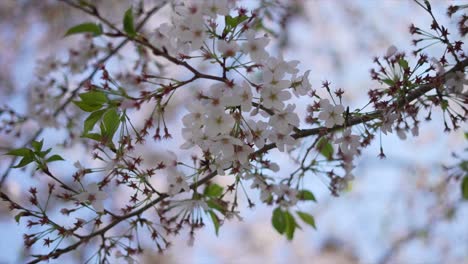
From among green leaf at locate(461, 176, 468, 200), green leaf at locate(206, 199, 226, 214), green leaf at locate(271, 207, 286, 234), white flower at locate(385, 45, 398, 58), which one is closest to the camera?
white flower at locate(385, 45, 398, 58)

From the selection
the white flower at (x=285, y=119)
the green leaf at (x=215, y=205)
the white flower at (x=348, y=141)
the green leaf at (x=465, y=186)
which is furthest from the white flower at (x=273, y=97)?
the green leaf at (x=465, y=186)

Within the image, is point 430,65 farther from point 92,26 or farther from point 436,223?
point 436,223

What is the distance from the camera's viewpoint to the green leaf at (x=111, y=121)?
4.61ft

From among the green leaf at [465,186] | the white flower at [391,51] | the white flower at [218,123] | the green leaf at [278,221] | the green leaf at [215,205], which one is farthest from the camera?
the green leaf at [465,186]

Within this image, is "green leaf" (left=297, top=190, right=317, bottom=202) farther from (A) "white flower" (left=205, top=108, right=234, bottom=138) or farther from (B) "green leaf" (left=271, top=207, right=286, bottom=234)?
(A) "white flower" (left=205, top=108, right=234, bottom=138)

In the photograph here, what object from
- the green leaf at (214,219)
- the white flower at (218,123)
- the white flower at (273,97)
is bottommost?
the white flower at (218,123)

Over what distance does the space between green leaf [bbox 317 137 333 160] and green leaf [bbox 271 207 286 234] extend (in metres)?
0.29

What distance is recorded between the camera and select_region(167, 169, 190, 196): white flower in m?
1.54

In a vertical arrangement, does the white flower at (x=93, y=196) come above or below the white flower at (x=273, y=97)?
below

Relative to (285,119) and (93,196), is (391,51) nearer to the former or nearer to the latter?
(285,119)

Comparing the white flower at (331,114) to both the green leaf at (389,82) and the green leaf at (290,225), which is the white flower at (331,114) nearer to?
the green leaf at (389,82)

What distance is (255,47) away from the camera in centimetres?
135

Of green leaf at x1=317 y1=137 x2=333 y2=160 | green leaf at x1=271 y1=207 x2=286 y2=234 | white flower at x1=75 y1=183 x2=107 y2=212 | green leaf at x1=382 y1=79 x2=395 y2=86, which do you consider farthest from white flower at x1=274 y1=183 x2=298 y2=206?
white flower at x1=75 y1=183 x2=107 y2=212

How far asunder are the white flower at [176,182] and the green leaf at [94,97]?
13.1 inches
